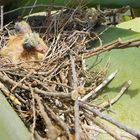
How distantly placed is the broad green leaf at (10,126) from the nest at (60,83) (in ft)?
0.22

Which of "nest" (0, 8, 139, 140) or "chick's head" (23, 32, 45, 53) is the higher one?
"chick's head" (23, 32, 45, 53)

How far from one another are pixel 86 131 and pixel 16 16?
0.93 m

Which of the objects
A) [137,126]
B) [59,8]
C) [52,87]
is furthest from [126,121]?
[59,8]

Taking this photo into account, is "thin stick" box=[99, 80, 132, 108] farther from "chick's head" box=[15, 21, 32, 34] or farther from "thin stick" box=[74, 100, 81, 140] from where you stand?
"chick's head" box=[15, 21, 32, 34]

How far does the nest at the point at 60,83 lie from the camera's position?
58.8 inches

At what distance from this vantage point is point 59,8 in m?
2.28

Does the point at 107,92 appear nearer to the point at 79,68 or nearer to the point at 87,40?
the point at 79,68

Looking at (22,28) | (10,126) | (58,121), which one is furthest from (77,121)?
(22,28)

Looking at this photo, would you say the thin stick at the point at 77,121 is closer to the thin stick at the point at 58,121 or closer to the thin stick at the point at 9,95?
the thin stick at the point at 58,121

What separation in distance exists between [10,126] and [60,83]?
1.58 ft

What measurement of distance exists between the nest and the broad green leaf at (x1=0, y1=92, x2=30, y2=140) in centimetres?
7

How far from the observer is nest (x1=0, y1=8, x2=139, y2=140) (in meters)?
1.49

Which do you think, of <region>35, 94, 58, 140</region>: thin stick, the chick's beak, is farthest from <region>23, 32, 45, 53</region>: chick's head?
<region>35, 94, 58, 140</region>: thin stick

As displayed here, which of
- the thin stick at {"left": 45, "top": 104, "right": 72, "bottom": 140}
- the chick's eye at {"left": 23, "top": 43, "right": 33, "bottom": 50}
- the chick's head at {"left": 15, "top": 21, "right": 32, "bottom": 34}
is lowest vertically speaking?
the thin stick at {"left": 45, "top": 104, "right": 72, "bottom": 140}
